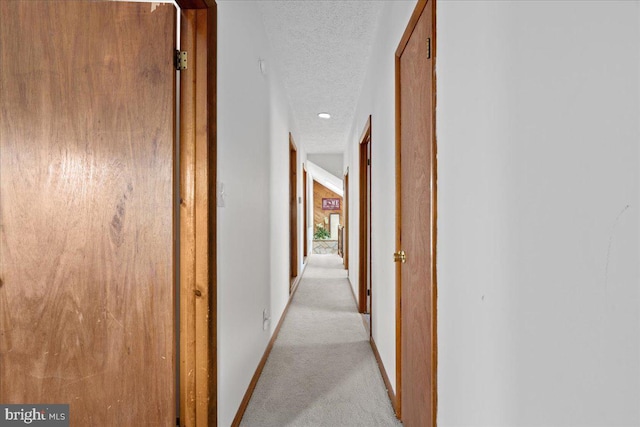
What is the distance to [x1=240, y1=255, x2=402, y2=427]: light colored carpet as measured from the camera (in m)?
1.87

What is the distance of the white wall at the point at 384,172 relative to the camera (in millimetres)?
1986

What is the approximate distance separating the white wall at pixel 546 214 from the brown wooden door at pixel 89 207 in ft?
3.38

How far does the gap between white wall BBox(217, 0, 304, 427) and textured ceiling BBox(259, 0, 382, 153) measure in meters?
0.17

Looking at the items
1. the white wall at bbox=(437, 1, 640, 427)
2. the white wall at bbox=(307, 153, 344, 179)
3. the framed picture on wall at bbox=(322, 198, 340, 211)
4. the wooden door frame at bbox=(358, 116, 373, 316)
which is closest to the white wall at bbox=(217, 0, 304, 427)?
the white wall at bbox=(437, 1, 640, 427)

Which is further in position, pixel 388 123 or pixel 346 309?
pixel 346 309

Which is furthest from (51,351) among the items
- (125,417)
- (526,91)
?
(526,91)

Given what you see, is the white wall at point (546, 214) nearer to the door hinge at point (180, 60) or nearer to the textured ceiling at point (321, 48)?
the door hinge at point (180, 60)

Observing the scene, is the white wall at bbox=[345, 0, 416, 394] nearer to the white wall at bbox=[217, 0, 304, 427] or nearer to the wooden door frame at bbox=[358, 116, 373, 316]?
the white wall at bbox=[217, 0, 304, 427]

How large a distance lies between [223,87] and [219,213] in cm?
56

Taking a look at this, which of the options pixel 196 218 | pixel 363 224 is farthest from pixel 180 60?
pixel 363 224

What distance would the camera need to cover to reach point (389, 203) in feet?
6.97

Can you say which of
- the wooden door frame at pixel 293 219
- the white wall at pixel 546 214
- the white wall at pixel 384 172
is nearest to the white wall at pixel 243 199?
the white wall at pixel 384 172

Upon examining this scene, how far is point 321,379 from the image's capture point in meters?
2.29

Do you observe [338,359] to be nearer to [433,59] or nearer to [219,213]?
[219,213]
